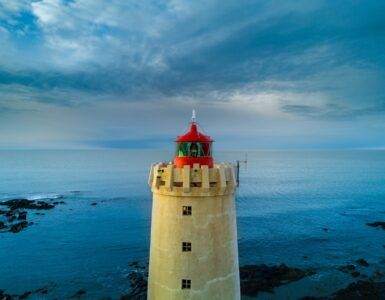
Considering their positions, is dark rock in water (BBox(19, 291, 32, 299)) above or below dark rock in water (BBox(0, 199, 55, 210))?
below

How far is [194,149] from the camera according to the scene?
12.4 m

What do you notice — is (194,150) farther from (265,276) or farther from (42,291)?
(42,291)

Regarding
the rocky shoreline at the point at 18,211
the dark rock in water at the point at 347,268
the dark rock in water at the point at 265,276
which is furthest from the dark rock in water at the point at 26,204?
the dark rock in water at the point at 347,268

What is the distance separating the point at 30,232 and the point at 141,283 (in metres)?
27.8

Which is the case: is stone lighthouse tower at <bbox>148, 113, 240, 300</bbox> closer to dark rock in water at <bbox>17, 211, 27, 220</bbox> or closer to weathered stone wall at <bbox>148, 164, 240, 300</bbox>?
weathered stone wall at <bbox>148, 164, 240, 300</bbox>

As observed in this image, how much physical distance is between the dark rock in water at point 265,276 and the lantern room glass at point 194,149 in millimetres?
26383

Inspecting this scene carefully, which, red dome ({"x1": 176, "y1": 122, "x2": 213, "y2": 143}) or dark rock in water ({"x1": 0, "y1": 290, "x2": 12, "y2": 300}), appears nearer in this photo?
red dome ({"x1": 176, "y1": 122, "x2": 213, "y2": 143})

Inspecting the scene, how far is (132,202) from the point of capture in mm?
80312

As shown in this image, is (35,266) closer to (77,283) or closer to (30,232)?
(77,283)

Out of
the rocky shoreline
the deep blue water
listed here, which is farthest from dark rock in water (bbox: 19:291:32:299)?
the rocky shoreline

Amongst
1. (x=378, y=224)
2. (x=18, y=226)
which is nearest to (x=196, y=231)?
(x=18, y=226)

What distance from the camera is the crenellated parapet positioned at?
1153 centimetres

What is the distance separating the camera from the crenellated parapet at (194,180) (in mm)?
11531

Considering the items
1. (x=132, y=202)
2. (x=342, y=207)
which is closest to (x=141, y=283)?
(x=132, y=202)
